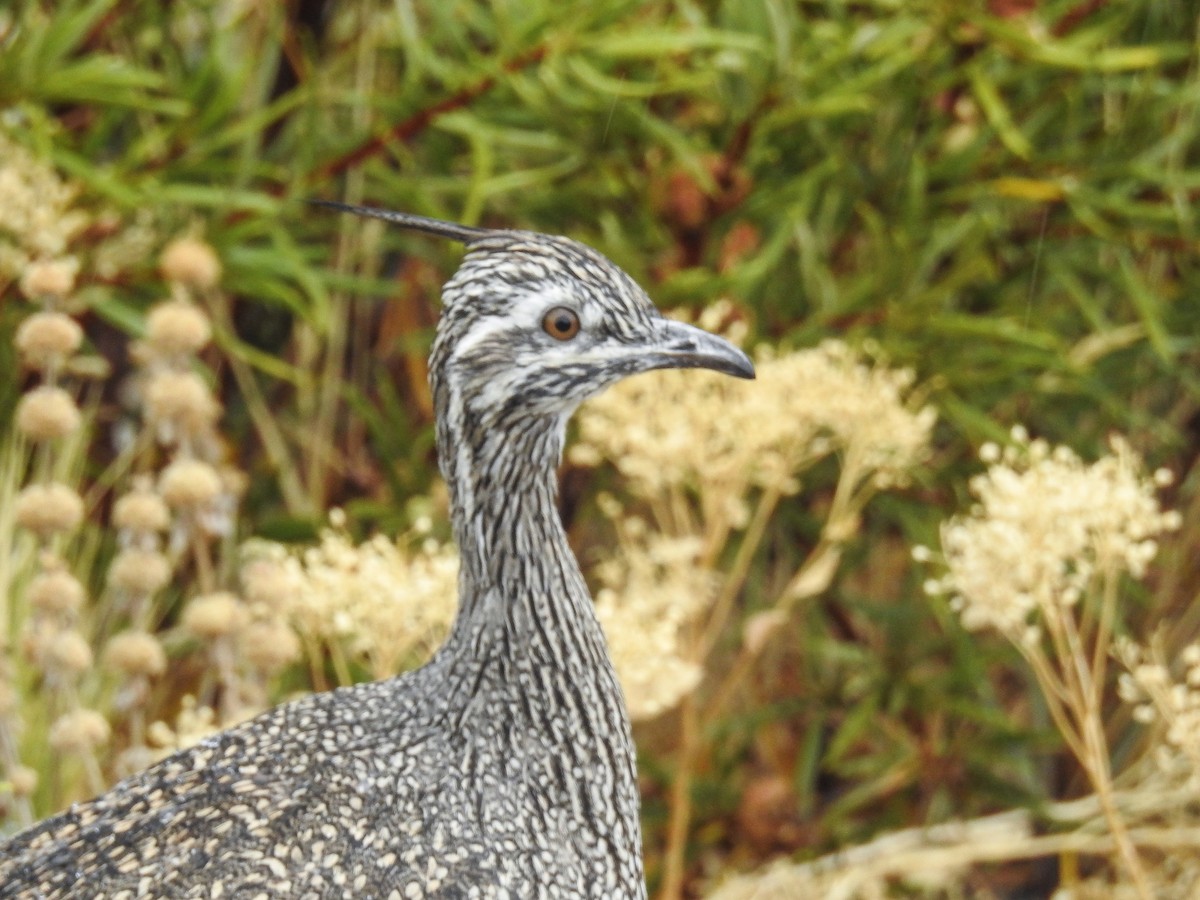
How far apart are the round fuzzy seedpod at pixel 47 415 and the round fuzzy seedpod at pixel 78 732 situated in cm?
38

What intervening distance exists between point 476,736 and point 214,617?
0.60 metres

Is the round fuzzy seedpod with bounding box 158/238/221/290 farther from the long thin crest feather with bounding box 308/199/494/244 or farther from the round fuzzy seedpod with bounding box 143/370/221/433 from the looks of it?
the long thin crest feather with bounding box 308/199/494/244

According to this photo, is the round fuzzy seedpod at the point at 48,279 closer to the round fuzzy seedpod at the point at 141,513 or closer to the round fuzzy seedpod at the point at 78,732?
the round fuzzy seedpod at the point at 141,513

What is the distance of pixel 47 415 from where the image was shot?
258 centimetres

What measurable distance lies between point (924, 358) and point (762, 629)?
83cm

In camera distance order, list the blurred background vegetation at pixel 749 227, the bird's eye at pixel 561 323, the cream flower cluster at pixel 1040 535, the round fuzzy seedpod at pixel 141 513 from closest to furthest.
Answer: the bird's eye at pixel 561 323 → the cream flower cluster at pixel 1040 535 → the round fuzzy seedpod at pixel 141 513 → the blurred background vegetation at pixel 749 227

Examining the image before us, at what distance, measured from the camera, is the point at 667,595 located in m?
2.85

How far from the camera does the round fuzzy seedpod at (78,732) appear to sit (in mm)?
2522

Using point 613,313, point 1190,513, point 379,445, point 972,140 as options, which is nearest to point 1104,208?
point 972,140

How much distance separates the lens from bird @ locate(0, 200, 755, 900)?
2.01 m

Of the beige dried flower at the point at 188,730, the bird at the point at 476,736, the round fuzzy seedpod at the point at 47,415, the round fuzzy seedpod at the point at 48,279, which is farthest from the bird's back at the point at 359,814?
the round fuzzy seedpod at the point at 48,279

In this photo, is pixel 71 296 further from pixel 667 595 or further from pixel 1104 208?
pixel 1104 208

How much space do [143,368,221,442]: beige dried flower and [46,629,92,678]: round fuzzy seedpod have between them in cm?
37

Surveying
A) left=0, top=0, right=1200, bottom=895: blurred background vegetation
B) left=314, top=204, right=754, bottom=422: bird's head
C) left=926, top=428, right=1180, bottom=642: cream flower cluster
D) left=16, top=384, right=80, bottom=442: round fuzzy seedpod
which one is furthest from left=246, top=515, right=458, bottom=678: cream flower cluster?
left=0, top=0, right=1200, bottom=895: blurred background vegetation
